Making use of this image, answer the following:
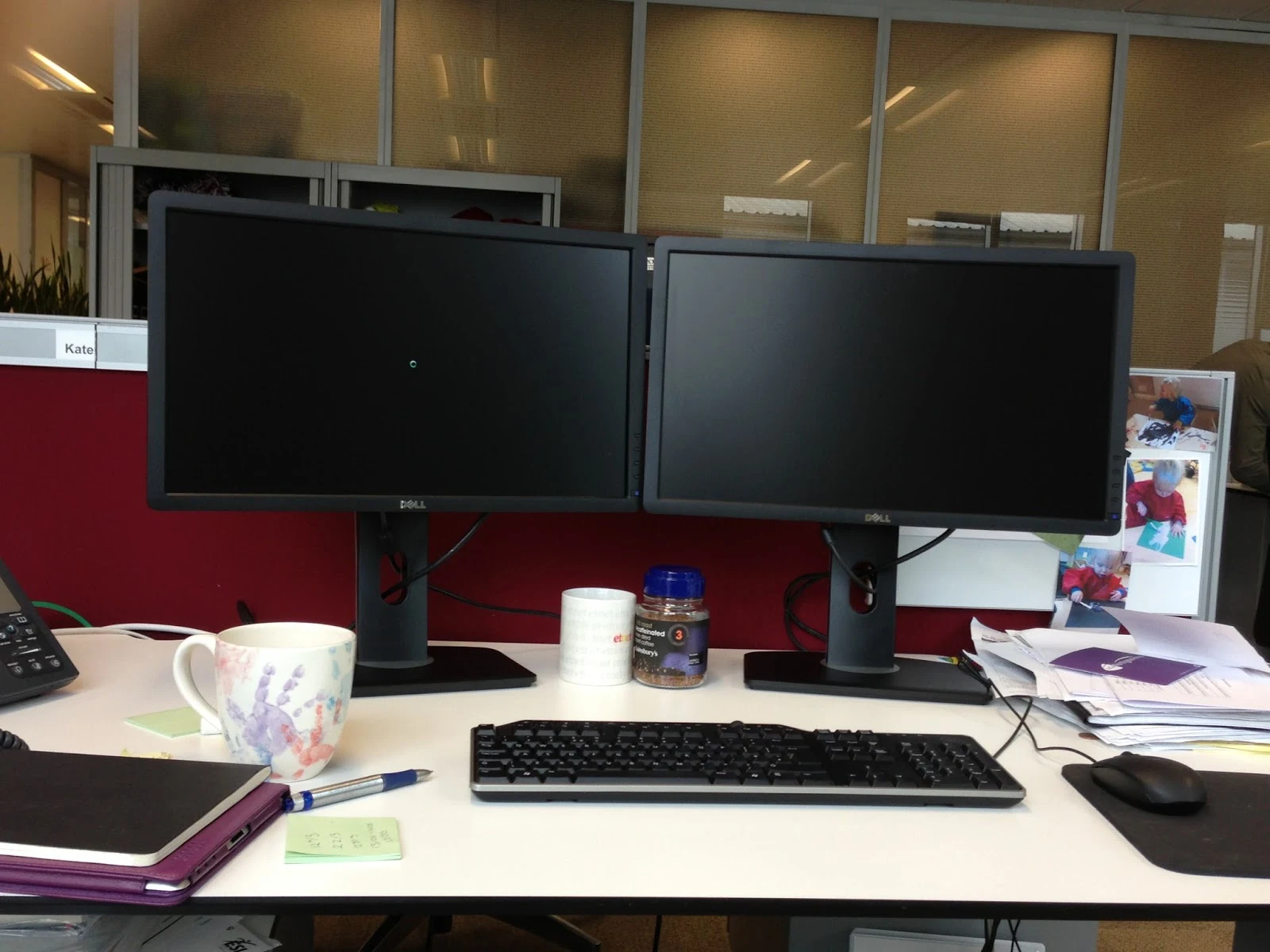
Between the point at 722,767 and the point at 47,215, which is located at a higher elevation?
the point at 47,215

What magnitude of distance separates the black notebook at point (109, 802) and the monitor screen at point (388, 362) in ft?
1.09

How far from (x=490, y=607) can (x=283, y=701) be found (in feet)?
1.70

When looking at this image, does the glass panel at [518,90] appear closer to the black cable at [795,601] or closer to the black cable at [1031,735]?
the black cable at [795,601]

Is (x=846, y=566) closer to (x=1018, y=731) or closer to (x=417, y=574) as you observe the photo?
(x=1018, y=731)

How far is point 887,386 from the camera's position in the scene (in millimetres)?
1076

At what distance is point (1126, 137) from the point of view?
12.1 ft

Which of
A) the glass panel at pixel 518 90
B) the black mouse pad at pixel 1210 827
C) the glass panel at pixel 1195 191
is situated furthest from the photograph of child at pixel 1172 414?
the glass panel at pixel 1195 191

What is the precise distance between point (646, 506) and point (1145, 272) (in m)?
3.37

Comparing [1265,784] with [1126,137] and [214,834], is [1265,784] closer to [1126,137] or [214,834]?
[214,834]

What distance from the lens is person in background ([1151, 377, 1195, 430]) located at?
1.26 meters

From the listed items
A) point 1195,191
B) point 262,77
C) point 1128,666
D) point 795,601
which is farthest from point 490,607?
point 1195,191

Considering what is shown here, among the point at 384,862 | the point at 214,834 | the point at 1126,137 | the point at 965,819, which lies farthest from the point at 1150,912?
the point at 1126,137

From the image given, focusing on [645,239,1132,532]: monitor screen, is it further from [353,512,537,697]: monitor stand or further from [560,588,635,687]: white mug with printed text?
[353,512,537,697]: monitor stand

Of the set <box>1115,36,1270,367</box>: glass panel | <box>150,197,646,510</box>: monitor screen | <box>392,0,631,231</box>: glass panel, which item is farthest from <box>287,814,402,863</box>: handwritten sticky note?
<box>1115,36,1270,367</box>: glass panel
